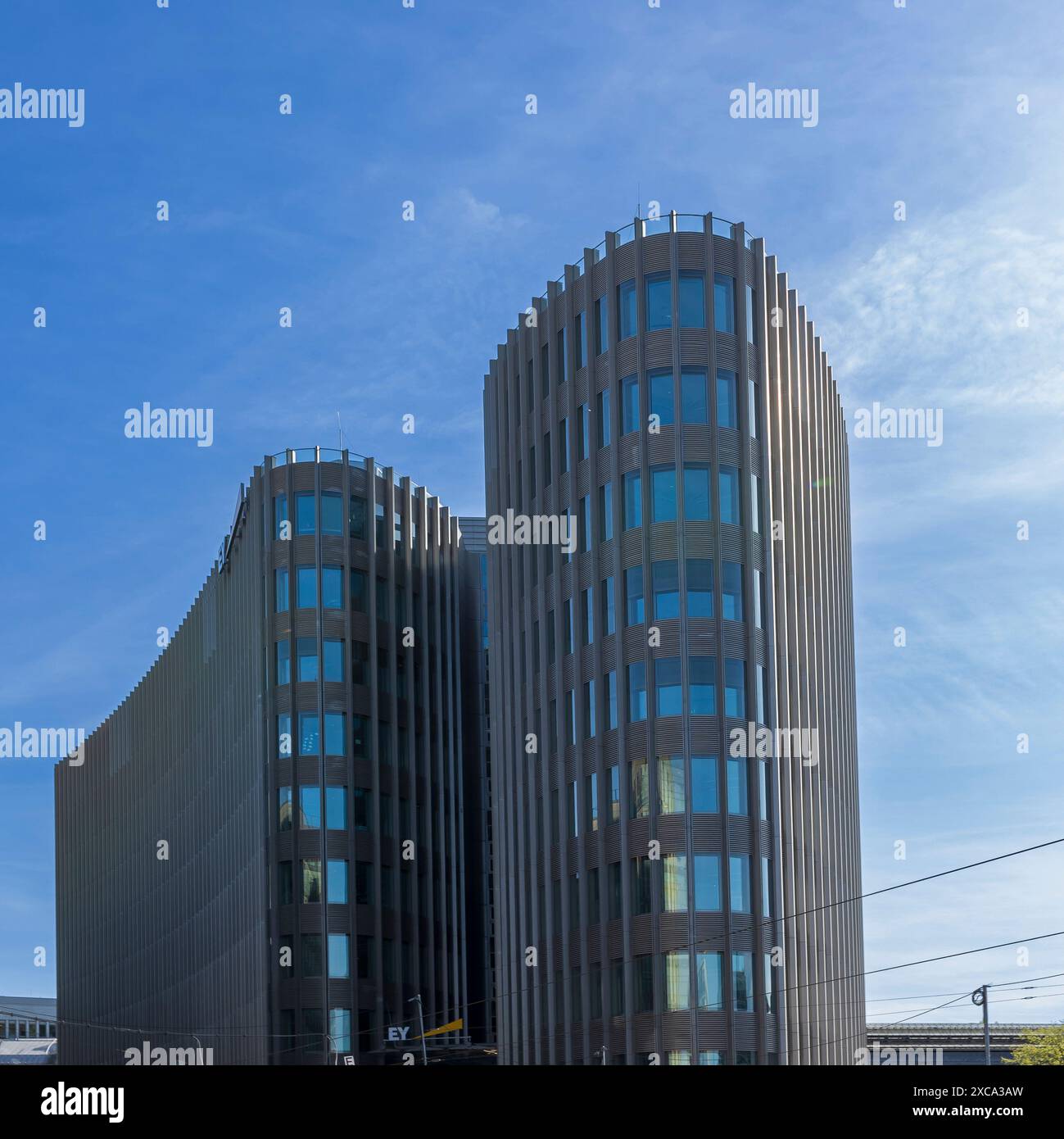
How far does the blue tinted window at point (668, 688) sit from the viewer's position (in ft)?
250

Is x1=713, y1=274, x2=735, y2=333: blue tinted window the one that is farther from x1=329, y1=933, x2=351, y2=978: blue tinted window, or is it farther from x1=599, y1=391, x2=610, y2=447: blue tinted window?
x1=329, y1=933, x2=351, y2=978: blue tinted window

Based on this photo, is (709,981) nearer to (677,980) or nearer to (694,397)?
(677,980)

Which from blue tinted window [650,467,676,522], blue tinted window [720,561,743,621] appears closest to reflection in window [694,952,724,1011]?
blue tinted window [720,561,743,621]

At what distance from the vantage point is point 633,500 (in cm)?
7919

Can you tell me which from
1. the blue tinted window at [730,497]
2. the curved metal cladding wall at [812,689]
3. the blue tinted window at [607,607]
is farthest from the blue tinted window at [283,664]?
the blue tinted window at [730,497]

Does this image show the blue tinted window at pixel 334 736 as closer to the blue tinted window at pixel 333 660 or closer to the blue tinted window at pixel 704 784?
the blue tinted window at pixel 333 660

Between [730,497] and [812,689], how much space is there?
12969mm

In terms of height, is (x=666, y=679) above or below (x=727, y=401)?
below

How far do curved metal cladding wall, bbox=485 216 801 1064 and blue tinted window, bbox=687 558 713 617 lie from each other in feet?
0.28

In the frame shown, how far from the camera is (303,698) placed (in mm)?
108312

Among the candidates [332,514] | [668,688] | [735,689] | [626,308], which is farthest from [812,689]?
[332,514]

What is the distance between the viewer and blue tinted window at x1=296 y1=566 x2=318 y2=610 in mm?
109000

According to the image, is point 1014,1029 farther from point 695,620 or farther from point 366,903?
point 695,620

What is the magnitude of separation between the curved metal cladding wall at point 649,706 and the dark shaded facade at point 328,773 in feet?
66.9
